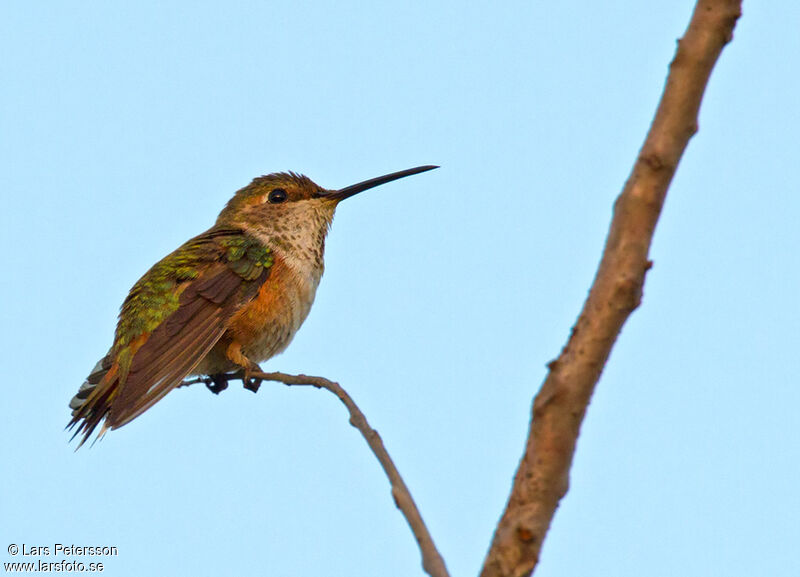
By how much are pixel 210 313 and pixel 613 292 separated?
5.61 meters

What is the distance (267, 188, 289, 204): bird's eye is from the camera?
9.66 m

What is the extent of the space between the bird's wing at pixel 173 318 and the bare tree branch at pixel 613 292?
4.54 m

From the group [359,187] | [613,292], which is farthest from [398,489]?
[359,187]

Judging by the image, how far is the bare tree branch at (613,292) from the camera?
2529mm

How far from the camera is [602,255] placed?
2.63m

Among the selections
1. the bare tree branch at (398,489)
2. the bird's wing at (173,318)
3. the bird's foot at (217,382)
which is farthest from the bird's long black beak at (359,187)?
the bare tree branch at (398,489)

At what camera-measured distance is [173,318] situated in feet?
25.5

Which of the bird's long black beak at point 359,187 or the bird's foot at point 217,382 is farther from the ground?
the bird's long black beak at point 359,187

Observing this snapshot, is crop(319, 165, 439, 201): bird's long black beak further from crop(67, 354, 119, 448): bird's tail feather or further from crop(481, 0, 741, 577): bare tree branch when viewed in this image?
crop(481, 0, 741, 577): bare tree branch

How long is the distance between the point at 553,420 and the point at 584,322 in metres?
0.28

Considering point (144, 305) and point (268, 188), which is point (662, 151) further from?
point (268, 188)

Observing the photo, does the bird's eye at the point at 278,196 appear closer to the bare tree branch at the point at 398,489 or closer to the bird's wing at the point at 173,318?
the bird's wing at the point at 173,318

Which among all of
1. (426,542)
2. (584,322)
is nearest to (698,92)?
(584,322)

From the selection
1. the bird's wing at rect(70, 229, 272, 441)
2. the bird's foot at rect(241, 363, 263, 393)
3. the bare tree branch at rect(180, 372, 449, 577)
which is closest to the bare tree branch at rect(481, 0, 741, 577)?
the bare tree branch at rect(180, 372, 449, 577)
